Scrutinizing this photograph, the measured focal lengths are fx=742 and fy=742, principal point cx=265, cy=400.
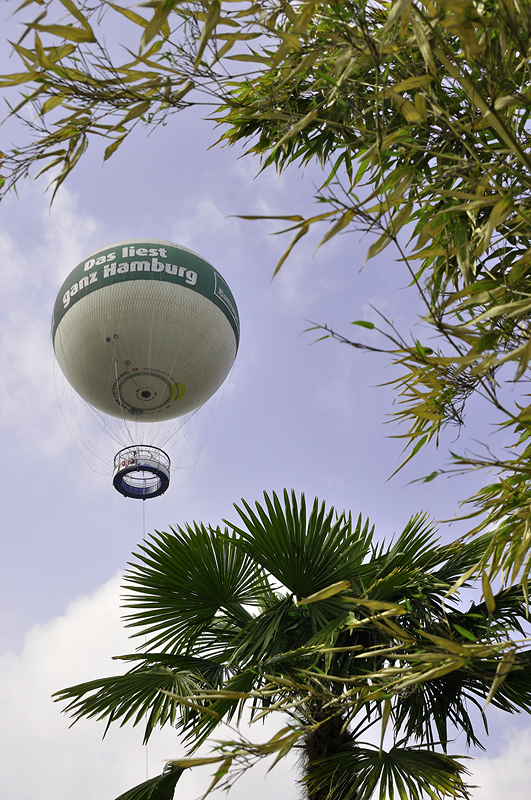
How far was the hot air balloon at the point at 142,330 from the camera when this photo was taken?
15422mm

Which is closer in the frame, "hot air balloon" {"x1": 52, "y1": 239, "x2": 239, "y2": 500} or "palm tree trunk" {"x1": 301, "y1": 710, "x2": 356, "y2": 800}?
"palm tree trunk" {"x1": 301, "y1": 710, "x2": 356, "y2": 800}

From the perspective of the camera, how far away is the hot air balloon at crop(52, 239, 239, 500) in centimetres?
1542

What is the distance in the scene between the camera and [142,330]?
15469 mm

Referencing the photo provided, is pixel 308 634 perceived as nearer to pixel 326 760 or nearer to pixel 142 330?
pixel 326 760

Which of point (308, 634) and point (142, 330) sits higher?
point (142, 330)

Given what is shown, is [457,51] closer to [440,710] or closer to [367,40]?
[367,40]

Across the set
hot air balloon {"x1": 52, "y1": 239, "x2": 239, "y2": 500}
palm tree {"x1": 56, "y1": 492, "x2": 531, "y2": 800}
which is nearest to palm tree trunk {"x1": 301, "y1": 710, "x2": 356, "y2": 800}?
palm tree {"x1": 56, "y1": 492, "x2": 531, "y2": 800}

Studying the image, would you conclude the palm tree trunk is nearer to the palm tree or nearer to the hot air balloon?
the palm tree

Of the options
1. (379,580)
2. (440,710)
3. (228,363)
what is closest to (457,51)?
(379,580)

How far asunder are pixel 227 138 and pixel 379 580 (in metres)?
Answer: 2.92

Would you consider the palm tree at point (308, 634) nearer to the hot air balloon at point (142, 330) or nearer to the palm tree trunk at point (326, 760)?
the palm tree trunk at point (326, 760)

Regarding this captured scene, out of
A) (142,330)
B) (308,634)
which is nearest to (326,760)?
(308,634)

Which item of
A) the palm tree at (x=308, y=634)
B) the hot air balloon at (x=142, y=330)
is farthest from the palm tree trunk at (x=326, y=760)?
the hot air balloon at (x=142, y=330)

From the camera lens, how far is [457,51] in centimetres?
377
